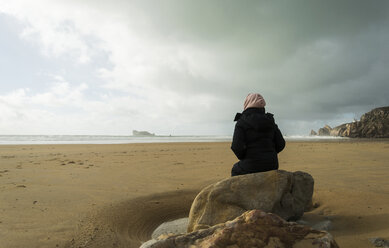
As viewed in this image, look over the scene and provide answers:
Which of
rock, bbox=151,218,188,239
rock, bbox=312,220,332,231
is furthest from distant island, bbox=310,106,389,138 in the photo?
rock, bbox=151,218,188,239

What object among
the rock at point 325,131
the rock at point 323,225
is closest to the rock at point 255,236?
the rock at point 323,225

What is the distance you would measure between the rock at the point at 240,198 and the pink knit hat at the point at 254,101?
3.49ft

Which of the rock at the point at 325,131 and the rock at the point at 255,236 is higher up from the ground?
the rock at the point at 325,131

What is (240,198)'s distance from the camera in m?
3.01

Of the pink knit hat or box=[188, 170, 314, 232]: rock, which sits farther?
the pink knit hat

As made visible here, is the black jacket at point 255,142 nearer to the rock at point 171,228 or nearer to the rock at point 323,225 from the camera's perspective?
the rock at point 323,225

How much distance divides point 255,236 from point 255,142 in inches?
78.8

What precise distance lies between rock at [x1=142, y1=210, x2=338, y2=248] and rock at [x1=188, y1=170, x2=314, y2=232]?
4.02 feet

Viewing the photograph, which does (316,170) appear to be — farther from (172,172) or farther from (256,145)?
(256,145)

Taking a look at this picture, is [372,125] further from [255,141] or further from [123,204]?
[123,204]

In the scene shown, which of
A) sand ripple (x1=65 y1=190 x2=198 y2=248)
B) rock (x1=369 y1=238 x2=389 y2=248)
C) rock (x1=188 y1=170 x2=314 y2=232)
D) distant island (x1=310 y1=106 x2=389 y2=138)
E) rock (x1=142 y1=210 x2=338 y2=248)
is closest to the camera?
rock (x1=142 y1=210 x2=338 y2=248)

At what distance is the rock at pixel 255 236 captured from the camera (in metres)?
1.59

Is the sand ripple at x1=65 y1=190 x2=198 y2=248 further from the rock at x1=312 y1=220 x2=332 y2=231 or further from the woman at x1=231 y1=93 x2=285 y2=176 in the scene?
the rock at x1=312 y1=220 x2=332 y2=231

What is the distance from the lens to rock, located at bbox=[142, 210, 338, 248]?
159cm
